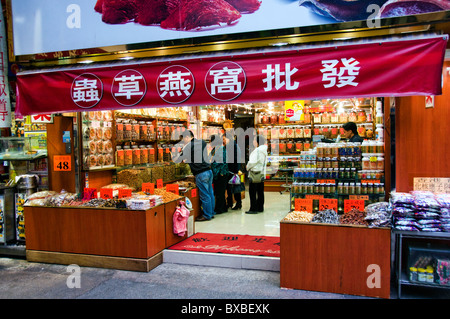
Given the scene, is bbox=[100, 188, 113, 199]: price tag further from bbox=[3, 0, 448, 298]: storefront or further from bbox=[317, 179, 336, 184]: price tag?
bbox=[317, 179, 336, 184]: price tag

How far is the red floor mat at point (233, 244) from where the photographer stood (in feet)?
17.2

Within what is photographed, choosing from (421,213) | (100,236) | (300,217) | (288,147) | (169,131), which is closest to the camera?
(421,213)

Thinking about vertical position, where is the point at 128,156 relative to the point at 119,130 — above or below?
below

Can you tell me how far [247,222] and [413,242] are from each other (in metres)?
3.62

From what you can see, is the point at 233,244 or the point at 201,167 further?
the point at 201,167

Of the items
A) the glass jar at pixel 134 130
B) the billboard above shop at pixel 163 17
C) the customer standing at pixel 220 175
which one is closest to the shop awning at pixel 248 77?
the billboard above shop at pixel 163 17

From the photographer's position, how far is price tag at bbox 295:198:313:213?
15.8 feet

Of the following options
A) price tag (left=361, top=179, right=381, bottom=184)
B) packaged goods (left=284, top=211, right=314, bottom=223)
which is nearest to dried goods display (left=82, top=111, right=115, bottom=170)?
packaged goods (left=284, top=211, right=314, bottom=223)

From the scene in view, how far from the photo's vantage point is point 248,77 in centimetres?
438

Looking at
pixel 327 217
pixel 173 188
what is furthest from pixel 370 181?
pixel 173 188

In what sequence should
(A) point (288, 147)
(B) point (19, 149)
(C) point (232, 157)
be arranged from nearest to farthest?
1. (B) point (19, 149)
2. (C) point (232, 157)
3. (A) point (288, 147)

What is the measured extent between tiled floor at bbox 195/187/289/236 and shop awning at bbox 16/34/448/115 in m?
2.94

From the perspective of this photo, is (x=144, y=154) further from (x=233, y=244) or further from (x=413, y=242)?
(x=413, y=242)

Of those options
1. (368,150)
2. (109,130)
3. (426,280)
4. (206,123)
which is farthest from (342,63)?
(206,123)
